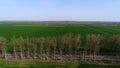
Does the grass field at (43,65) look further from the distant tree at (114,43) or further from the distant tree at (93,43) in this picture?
the distant tree at (114,43)

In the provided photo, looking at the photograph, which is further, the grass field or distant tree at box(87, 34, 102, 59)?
distant tree at box(87, 34, 102, 59)

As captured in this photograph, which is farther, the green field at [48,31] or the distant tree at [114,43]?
the green field at [48,31]

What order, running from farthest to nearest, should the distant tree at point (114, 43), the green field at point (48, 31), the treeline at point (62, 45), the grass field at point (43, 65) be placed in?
the green field at point (48, 31)
the distant tree at point (114, 43)
the treeline at point (62, 45)
the grass field at point (43, 65)

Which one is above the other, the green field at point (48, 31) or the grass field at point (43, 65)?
the green field at point (48, 31)

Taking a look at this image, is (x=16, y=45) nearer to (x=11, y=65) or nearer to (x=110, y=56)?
(x=11, y=65)

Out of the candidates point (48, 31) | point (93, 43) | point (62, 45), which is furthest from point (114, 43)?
point (48, 31)

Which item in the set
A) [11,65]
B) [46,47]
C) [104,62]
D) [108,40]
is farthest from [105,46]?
[11,65]

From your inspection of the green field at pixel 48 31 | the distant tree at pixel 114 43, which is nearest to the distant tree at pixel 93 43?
the distant tree at pixel 114 43

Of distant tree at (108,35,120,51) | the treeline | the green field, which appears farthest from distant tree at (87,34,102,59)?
the green field

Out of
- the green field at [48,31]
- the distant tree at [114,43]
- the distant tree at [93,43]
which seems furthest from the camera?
the green field at [48,31]

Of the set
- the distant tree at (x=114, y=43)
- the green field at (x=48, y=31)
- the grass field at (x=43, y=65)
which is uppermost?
the distant tree at (x=114, y=43)

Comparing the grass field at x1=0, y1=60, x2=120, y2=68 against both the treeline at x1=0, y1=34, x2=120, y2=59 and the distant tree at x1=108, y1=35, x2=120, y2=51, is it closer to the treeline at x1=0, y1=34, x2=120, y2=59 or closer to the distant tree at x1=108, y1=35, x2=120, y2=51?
the treeline at x1=0, y1=34, x2=120, y2=59
